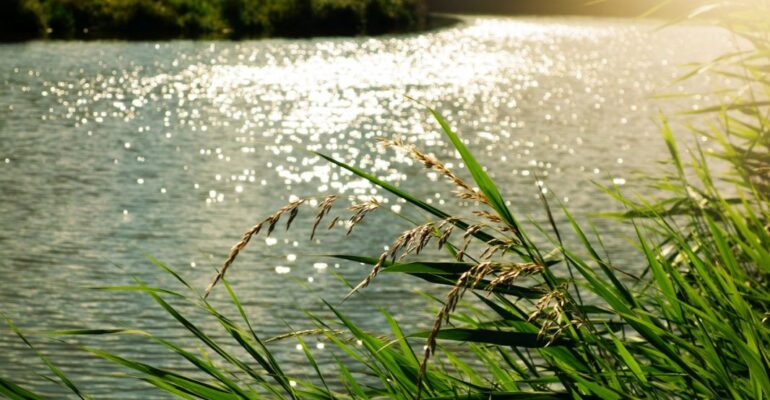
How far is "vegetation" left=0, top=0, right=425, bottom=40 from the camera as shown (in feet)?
121

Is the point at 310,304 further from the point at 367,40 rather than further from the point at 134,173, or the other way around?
the point at 367,40

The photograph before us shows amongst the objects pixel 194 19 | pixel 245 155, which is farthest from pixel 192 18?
pixel 245 155

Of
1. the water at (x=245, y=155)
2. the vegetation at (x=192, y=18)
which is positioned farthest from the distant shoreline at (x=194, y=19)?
the water at (x=245, y=155)

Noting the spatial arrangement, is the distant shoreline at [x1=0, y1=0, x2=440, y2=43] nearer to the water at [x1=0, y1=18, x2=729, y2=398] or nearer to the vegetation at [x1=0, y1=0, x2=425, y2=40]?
the vegetation at [x1=0, y1=0, x2=425, y2=40]

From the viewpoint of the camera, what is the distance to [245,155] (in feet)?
60.8

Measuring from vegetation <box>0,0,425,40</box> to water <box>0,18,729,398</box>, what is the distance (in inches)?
79.1

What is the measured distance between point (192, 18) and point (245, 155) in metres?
24.5

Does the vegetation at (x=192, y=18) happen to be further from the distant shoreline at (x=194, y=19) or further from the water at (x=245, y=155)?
the water at (x=245, y=155)

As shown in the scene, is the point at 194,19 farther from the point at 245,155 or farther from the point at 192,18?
the point at 245,155

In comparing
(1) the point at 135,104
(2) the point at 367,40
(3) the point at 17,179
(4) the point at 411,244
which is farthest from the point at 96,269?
(2) the point at 367,40

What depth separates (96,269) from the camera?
35.4 feet

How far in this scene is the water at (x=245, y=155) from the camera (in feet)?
32.2

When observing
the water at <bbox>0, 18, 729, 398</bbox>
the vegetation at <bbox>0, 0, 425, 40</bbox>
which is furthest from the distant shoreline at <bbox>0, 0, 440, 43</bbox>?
the water at <bbox>0, 18, 729, 398</bbox>

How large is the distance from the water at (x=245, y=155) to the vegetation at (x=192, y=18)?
2.01 metres
